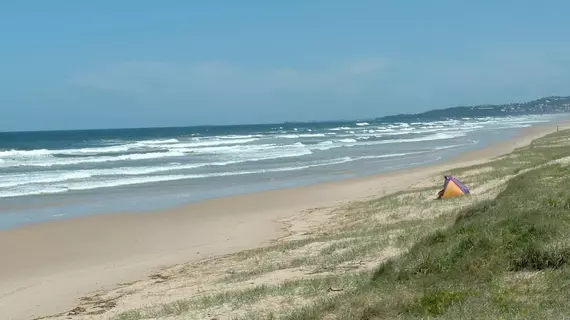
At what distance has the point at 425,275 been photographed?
6.90 meters

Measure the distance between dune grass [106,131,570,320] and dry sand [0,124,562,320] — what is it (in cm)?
251

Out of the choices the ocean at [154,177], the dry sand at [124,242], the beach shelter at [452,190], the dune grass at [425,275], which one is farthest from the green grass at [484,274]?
the ocean at [154,177]

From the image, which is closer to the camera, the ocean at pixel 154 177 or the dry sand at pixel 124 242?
the dry sand at pixel 124 242

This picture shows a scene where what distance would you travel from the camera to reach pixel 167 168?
36156 millimetres

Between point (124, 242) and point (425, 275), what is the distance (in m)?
10.2

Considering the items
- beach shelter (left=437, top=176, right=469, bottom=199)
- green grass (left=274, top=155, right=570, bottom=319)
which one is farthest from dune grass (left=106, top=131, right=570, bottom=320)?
beach shelter (left=437, top=176, right=469, bottom=199)

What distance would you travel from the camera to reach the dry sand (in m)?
11.5

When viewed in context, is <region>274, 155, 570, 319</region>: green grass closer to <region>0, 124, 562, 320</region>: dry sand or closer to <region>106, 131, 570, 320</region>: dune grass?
<region>106, 131, 570, 320</region>: dune grass

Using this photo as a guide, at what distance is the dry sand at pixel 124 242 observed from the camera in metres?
11.5

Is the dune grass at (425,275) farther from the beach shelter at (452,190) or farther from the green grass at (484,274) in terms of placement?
the beach shelter at (452,190)

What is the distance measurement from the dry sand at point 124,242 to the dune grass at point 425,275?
251 centimetres

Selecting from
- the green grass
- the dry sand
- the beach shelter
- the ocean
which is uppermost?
the green grass

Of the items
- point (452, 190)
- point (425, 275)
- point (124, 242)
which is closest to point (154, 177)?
point (124, 242)

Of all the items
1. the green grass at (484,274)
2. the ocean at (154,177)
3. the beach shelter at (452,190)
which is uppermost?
the green grass at (484,274)
